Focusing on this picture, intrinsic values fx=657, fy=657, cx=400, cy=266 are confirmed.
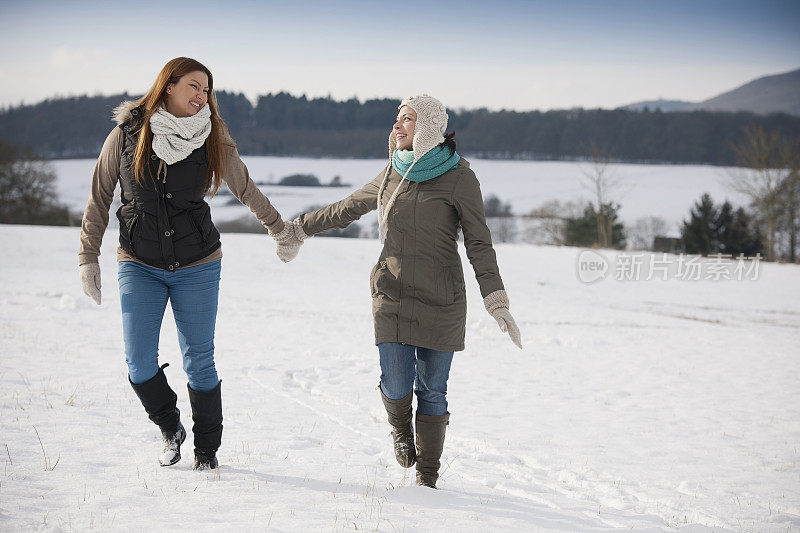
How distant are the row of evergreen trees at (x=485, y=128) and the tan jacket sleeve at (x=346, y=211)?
198 ft

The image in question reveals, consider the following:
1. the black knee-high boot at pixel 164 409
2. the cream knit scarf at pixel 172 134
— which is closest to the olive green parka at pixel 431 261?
the cream knit scarf at pixel 172 134

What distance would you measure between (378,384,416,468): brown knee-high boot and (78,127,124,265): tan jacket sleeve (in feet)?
6.10

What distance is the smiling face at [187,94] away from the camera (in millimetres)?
3514

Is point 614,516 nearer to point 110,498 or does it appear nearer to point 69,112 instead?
point 110,498

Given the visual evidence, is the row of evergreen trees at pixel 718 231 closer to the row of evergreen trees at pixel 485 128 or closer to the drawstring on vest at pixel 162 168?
the row of evergreen trees at pixel 485 128

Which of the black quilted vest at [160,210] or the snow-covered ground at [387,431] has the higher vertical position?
the black quilted vest at [160,210]

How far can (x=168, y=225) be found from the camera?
348 cm

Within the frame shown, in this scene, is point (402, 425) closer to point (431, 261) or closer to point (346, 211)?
point (431, 261)

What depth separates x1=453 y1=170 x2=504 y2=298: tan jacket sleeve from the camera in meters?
3.62

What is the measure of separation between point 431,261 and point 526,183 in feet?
204

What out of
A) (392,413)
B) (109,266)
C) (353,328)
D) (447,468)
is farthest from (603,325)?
(109,266)

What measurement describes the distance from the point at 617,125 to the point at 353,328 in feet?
214

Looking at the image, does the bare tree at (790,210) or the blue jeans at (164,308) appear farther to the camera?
the bare tree at (790,210)

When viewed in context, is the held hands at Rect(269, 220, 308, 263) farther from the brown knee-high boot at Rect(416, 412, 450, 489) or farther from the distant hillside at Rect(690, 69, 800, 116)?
the distant hillside at Rect(690, 69, 800, 116)
